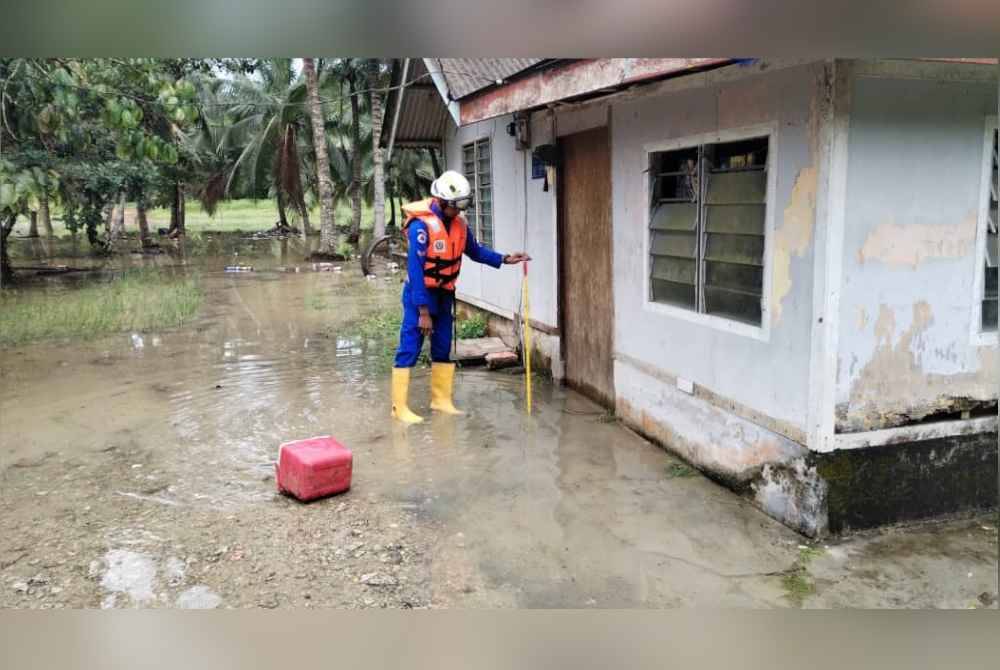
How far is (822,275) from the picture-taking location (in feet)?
13.5

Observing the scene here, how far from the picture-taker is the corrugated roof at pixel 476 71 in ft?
21.3

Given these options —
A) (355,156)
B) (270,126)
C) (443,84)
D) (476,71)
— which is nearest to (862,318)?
(476,71)

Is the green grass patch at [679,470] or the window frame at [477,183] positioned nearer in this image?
the green grass patch at [679,470]

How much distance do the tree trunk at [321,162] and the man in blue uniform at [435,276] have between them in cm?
1406

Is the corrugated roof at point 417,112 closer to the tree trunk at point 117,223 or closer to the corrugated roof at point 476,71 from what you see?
the corrugated roof at point 476,71

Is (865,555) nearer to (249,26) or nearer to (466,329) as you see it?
(249,26)

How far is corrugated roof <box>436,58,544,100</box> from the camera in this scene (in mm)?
6504

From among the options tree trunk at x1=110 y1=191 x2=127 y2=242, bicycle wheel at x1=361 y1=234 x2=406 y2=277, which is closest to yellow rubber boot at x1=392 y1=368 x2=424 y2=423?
bicycle wheel at x1=361 y1=234 x2=406 y2=277

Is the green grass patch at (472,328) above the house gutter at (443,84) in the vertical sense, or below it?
below

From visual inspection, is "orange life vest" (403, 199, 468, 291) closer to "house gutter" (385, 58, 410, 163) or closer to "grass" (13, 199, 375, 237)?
"house gutter" (385, 58, 410, 163)

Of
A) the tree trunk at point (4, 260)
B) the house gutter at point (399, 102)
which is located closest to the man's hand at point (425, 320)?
the house gutter at point (399, 102)

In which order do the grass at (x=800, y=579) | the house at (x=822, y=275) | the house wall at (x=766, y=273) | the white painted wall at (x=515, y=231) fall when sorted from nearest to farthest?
the grass at (x=800, y=579), the house at (x=822, y=275), the house wall at (x=766, y=273), the white painted wall at (x=515, y=231)

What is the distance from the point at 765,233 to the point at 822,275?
0.57 metres

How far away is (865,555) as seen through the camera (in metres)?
4.10
